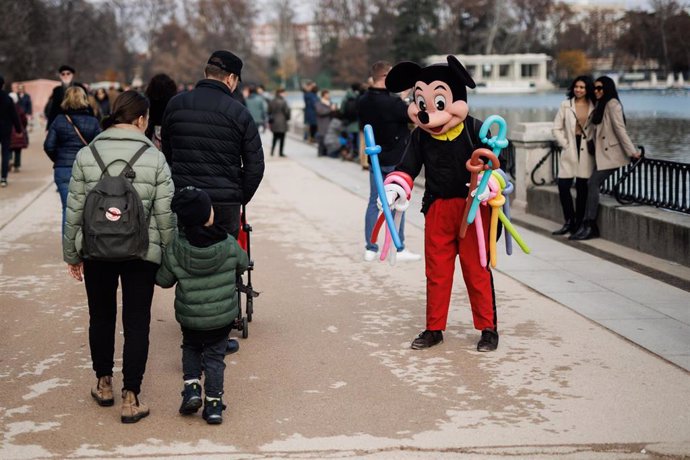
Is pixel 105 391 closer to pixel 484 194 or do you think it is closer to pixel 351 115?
pixel 484 194

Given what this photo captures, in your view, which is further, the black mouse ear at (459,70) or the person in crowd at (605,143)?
the person in crowd at (605,143)

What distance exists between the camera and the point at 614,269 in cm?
1041

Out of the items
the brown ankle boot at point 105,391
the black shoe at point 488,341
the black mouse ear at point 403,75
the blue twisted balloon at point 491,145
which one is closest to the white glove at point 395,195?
the blue twisted balloon at point 491,145

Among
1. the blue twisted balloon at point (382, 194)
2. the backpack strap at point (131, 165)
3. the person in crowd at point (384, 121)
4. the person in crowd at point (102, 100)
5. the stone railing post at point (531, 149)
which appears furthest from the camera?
the person in crowd at point (102, 100)

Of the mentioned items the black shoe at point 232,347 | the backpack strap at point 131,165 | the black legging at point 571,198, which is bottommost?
the black shoe at point 232,347

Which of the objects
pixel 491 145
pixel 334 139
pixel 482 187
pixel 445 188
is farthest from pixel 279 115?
pixel 482 187

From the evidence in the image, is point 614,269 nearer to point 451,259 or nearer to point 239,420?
point 451,259

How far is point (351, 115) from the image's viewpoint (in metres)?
23.3

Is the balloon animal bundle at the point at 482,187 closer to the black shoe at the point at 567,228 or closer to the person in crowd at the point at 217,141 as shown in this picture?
the person in crowd at the point at 217,141

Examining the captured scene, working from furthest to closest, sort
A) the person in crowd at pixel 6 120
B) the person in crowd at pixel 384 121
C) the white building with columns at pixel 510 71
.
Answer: the white building with columns at pixel 510 71, the person in crowd at pixel 6 120, the person in crowd at pixel 384 121

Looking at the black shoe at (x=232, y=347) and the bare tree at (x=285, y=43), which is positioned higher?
the bare tree at (x=285, y=43)

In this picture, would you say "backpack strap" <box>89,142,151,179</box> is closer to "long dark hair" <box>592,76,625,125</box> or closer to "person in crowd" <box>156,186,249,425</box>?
"person in crowd" <box>156,186,249,425</box>

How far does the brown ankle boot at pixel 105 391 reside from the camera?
6148 millimetres

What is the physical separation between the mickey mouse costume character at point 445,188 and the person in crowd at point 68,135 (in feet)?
14.7
